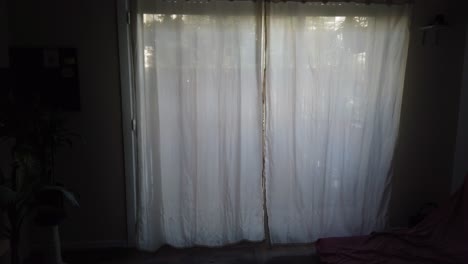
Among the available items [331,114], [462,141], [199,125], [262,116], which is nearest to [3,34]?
[199,125]

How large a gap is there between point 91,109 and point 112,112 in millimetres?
166

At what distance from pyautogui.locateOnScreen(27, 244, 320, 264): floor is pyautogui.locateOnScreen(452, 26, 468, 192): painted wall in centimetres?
151

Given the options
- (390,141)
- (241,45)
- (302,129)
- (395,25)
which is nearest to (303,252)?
(302,129)

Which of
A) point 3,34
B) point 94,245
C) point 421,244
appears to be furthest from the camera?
point 94,245

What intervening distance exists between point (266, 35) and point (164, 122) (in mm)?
1064

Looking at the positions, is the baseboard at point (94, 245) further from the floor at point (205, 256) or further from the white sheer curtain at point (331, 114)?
the white sheer curtain at point (331, 114)

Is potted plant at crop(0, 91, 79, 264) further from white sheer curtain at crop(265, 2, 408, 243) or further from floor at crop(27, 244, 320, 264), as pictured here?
white sheer curtain at crop(265, 2, 408, 243)

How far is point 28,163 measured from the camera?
6.49ft

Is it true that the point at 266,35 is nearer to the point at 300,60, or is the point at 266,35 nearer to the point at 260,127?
the point at 300,60

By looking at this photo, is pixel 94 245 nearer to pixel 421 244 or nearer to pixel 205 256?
pixel 205 256

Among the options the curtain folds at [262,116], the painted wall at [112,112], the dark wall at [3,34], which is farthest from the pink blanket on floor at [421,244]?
the dark wall at [3,34]

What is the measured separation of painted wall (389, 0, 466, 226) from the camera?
2.72 meters

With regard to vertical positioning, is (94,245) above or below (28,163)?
below

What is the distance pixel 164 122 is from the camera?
248 centimetres
